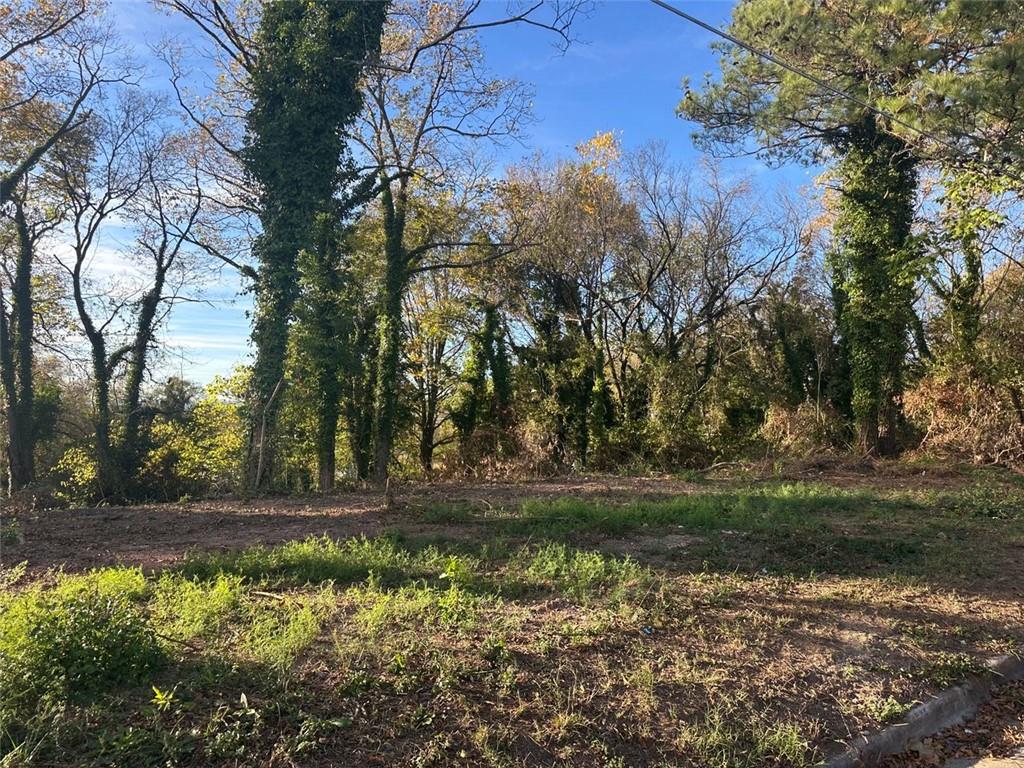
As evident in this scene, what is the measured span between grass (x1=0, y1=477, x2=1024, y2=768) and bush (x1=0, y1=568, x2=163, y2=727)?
1 cm

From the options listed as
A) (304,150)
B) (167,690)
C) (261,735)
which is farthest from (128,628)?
(304,150)

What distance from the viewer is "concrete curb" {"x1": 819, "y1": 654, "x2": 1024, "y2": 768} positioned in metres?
3.35

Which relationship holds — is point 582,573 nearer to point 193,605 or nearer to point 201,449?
point 193,605

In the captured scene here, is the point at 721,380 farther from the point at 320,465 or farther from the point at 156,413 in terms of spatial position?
the point at 156,413

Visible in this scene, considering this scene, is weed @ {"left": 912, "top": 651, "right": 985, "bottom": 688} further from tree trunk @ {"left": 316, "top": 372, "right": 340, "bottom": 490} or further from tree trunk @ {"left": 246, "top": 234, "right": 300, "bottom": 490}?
tree trunk @ {"left": 316, "top": 372, "right": 340, "bottom": 490}

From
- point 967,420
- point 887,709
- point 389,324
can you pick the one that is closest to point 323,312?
point 389,324

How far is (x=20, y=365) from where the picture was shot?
1923 centimetres

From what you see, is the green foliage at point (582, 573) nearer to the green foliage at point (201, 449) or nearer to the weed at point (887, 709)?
the weed at point (887, 709)

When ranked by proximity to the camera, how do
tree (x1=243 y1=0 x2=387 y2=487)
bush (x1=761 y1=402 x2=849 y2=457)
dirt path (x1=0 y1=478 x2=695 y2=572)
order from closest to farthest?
dirt path (x1=0 y1=478 x2=695 y2=572) < tree (x1=243 y1=0 x2=387 y2=487) < bush (x1=761 y1=402 x2=849 y2=457)

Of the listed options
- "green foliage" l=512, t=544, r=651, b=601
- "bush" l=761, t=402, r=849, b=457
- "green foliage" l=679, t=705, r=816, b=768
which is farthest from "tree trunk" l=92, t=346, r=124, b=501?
"bush" l=761, t=402, r=849, b=457

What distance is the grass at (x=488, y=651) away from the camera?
117 inches

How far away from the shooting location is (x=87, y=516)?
888 centimetres

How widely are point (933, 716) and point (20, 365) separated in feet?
78.5

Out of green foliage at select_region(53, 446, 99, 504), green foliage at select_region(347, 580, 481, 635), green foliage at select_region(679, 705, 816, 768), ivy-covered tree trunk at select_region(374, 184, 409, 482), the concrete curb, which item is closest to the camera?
green foliage at select_region(679, 705, 816, 768)
